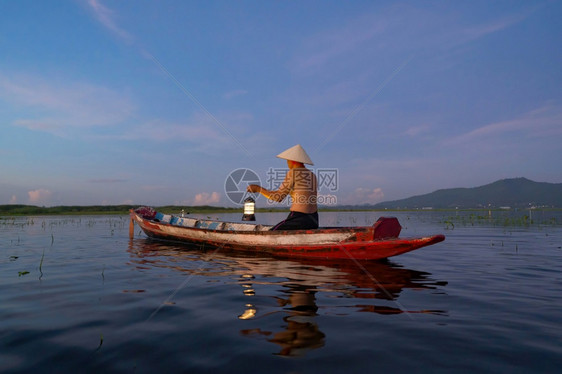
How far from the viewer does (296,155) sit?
8.10m

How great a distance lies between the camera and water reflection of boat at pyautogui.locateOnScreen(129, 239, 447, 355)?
3.42 m

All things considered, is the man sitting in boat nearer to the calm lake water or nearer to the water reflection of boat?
the water reflection of boat

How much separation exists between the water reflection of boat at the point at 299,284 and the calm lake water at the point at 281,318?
0.09 feet

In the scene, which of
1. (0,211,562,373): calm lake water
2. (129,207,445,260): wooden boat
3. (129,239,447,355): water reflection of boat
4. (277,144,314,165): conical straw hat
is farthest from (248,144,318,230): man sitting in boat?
(0,211,562,373): calm lake water

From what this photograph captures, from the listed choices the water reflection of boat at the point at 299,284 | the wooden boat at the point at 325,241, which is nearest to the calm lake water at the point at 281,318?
the water reflection of boat at the point at 299,284

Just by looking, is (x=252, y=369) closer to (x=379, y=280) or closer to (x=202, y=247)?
(x=379, y=280)

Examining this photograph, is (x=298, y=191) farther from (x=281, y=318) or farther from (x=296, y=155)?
(x=281, y=318)

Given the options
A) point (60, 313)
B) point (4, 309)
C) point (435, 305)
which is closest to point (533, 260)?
point (435, 305)

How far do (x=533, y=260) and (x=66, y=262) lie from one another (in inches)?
443

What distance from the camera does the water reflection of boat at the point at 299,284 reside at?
3423mm

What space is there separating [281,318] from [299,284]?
5.92 feet

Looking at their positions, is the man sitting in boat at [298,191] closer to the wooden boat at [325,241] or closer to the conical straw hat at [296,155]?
the conical straw hat at [296,155]

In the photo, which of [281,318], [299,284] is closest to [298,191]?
[299,284]

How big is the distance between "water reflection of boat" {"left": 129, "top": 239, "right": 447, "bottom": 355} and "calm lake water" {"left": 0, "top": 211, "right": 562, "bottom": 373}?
27 millimetres
